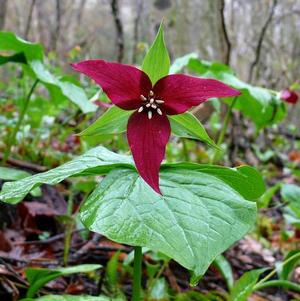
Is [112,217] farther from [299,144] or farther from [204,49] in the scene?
[204,49]

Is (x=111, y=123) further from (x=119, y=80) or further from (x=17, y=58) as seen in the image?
(x=17, y=58)

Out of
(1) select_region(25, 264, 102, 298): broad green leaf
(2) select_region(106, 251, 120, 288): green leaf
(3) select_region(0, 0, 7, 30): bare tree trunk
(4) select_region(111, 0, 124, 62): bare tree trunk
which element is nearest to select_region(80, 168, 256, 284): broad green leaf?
(1) select_region(25, 264, 102, 298): broad green leaf

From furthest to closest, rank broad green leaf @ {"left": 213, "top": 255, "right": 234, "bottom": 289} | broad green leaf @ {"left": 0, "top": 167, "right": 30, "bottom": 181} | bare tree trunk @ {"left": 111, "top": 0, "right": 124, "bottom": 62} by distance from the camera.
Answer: bare tree trunk @ {"left": 111, "top": 0, "right": 124, "bottom": 62}, broad green leaf @ {"left": 213, "top": 255, "right": 234, "bottom": 289}, broad green leaf @ {"left": 0, "top": 167, "right": 30, "bottom": 181}

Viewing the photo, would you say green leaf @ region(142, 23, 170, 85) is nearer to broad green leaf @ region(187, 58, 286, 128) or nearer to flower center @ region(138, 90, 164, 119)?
flower center @ region(138, 90, 164, 119)

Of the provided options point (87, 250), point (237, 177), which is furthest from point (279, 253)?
point (237, 177)

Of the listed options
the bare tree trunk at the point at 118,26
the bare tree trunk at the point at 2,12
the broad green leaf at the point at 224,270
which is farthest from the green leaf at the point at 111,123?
the bare tree trunk at the point at 2,12

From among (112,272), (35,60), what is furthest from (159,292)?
(35,60)
